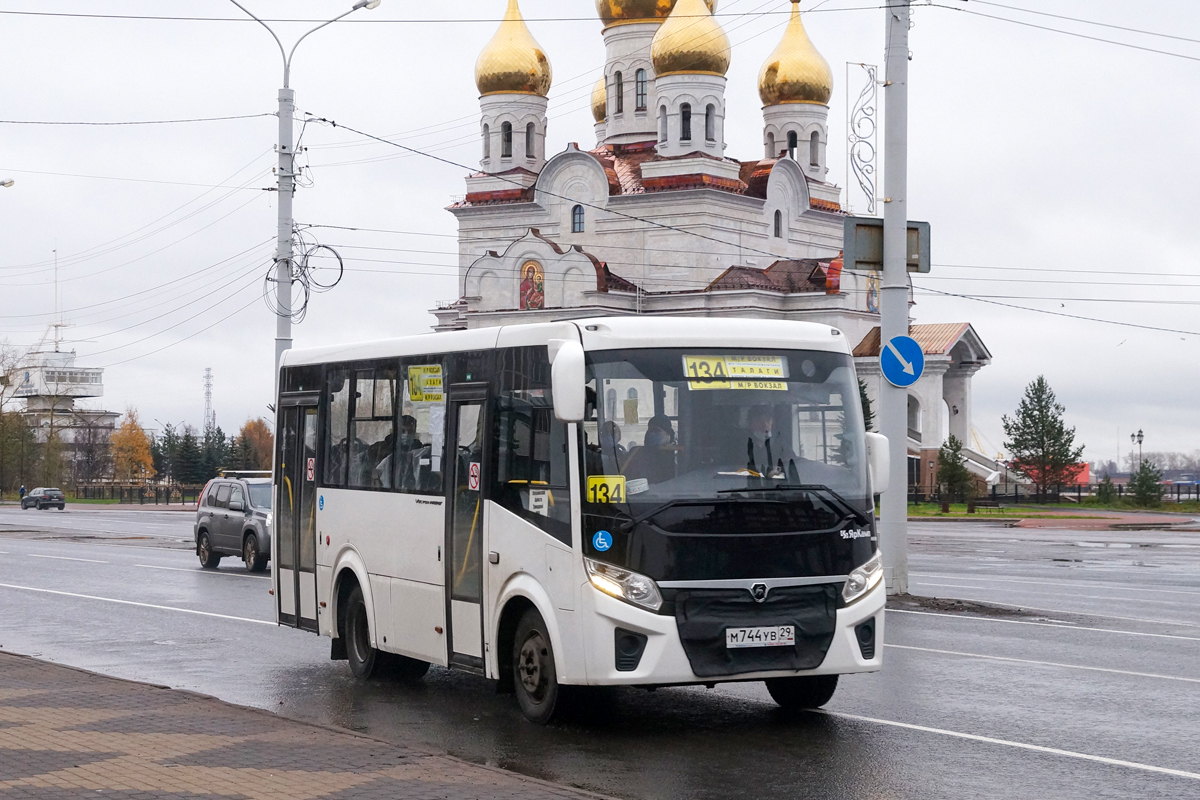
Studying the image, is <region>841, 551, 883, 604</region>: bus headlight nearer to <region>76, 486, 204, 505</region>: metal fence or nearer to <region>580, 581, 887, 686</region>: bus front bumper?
<region>580, 581, 887, 686</region>: bus front bumper

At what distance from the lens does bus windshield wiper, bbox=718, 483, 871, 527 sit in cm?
912

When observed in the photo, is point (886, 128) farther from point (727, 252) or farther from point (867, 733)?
point (727, 252)

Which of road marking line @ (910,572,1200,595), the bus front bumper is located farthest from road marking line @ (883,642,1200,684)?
road marking line @ (910,572,1200,595)

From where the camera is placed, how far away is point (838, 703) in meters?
10.3

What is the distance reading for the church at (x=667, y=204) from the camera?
7044 centimetres

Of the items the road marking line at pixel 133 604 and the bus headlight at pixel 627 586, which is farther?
the road marking line at pixel 133 604

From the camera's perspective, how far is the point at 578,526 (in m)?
8.98

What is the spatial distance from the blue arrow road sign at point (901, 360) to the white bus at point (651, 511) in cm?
825

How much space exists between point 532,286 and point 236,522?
49.1m

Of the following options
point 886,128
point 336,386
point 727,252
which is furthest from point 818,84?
point 336,386

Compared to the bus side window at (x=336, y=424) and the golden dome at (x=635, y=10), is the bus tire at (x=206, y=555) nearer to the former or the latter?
the bus side window at (x=336, y=424)

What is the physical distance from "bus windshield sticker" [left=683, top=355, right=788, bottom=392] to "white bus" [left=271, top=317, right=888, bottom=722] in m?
0.01

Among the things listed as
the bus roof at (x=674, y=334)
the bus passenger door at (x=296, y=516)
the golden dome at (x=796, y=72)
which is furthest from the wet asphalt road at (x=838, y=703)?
the golden dome at (x=796, y=72)

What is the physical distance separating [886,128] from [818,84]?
59.4 m
